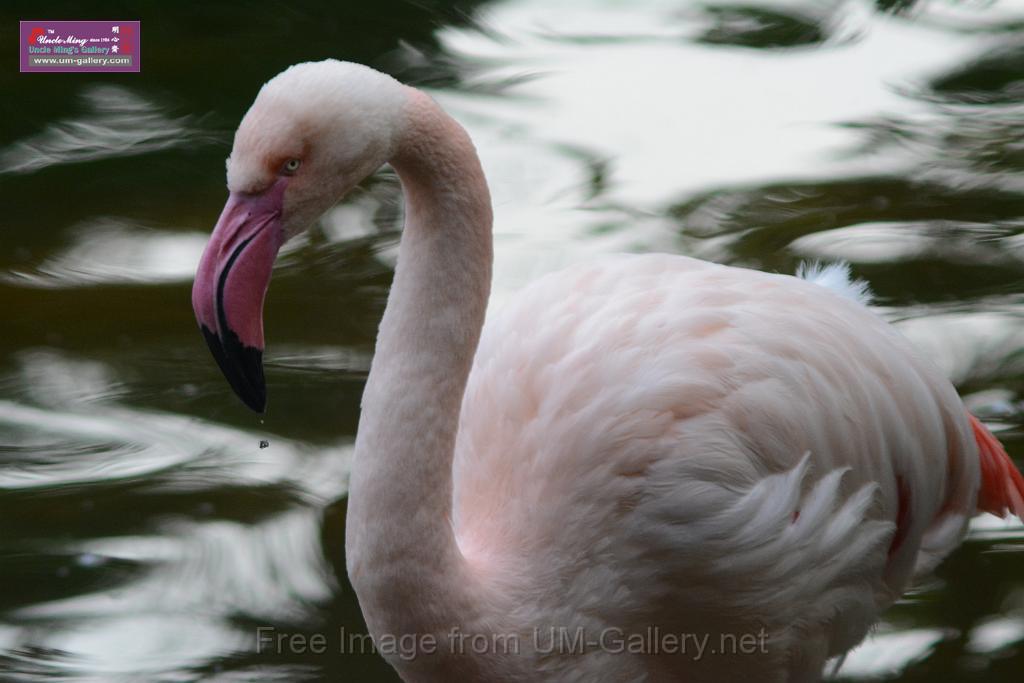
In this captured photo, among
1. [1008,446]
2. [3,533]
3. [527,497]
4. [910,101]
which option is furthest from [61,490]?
[910,101]

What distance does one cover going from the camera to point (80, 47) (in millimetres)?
7289

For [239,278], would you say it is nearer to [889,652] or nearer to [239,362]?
[239,362]

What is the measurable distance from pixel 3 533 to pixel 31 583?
26 cm

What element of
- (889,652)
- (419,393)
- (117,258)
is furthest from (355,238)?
(419,393)

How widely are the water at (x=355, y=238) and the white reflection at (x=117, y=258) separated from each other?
0.5 inches

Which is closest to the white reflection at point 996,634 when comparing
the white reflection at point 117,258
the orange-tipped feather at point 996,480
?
the orange-tipped feather at point 996,480

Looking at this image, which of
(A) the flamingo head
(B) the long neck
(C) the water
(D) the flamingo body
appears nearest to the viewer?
(A) the flamingo head

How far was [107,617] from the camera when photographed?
4039mm

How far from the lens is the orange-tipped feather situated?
3676 millimetres

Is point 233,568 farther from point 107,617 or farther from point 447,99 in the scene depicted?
point 447,99

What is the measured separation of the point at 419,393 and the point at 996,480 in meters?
1.69

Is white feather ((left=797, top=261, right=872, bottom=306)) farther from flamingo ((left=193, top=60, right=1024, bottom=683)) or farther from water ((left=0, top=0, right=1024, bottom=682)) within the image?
water ((left=0, top=0, right=1024, bottom=682))

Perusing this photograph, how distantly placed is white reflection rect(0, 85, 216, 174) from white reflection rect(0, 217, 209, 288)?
2.01 feet

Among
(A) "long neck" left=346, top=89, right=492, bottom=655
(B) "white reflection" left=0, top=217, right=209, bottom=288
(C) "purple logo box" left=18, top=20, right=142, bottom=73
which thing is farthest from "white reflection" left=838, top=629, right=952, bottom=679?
(C) "purple logo box" left=18, top=20, right=142, bottom=73
